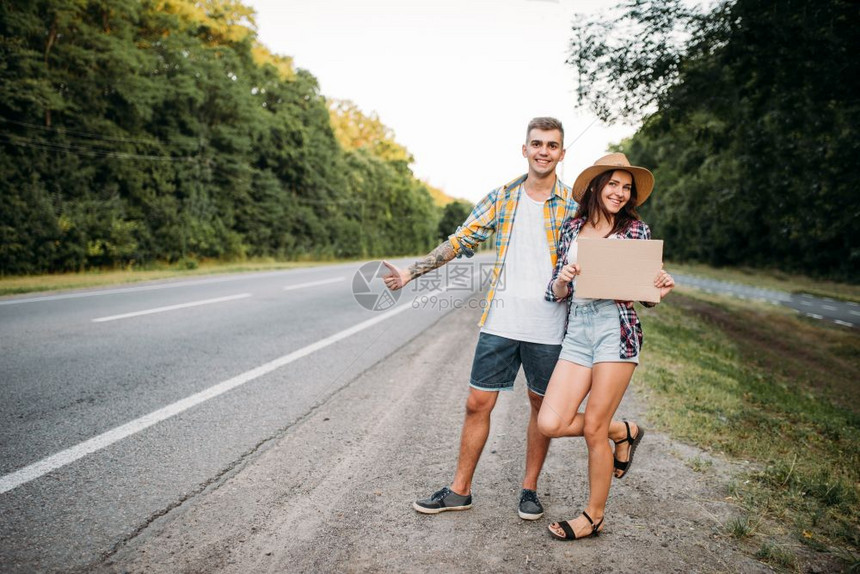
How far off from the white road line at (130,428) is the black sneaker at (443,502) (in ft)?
7.26

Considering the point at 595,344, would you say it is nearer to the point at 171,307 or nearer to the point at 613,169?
the point at 613,169

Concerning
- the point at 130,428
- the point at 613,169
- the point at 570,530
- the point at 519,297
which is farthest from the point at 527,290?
the point at 130,428

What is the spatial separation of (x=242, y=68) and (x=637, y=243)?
107 ft

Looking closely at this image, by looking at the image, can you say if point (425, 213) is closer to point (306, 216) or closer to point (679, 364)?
point (306, 216)

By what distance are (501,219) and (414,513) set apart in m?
1.72

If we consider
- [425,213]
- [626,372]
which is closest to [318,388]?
[626,372]

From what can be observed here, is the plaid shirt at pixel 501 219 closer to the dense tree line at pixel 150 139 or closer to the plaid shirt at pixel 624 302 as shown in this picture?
the plaid shirt at pixel 624 302

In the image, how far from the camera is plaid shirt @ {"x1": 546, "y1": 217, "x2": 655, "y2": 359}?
8.02 ft

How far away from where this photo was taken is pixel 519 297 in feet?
8.96

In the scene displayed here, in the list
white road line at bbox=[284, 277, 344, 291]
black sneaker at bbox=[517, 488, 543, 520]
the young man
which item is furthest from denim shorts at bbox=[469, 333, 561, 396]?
white road line at bbox=[284, 277, 344, 291]

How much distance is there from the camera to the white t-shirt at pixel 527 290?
8.81ft

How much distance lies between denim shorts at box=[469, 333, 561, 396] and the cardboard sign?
47cm

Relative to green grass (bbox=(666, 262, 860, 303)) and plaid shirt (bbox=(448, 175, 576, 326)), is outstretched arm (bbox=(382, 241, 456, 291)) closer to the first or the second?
plaid shirt (bbox=(448, 175, 576, 326))

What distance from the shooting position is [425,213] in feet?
235
